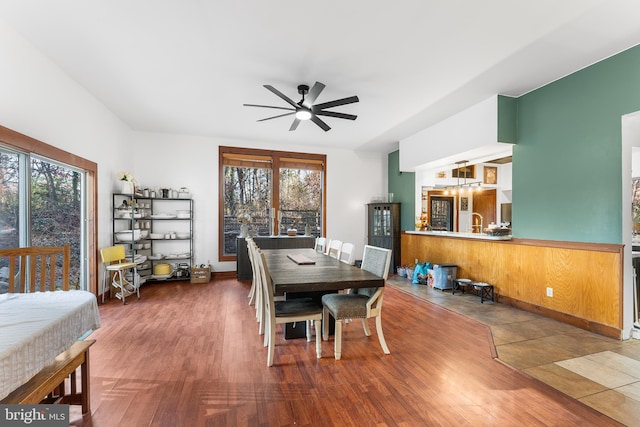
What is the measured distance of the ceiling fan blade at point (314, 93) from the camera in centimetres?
315

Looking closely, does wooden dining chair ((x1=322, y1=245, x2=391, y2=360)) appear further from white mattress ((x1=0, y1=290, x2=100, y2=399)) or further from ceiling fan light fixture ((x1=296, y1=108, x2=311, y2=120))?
ceiling fan light fixture ((x1=296, y1=108, x2=311, y2=120))

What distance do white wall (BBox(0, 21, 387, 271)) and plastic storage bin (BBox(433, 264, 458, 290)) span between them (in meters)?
2.43

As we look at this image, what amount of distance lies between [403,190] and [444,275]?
238cm

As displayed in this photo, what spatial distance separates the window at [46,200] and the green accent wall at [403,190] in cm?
578

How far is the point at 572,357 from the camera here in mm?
2646

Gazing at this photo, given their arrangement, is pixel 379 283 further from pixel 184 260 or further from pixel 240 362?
pixel 184 260

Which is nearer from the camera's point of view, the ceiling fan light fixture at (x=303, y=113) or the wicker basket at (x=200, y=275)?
the ceiling fan light fixture at (x=303, y=113)

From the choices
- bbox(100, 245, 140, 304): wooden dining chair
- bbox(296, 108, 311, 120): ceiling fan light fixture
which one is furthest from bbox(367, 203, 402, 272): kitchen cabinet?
bbox(100, 245, 140, 304): wooden dining chair

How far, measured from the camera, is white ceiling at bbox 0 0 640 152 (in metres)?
2.44

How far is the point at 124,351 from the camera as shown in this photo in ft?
8.99

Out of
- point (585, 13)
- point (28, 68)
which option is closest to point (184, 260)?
point (28, 68)

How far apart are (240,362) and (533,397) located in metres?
2.25

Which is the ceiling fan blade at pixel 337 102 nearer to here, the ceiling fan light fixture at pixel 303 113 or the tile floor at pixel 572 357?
the ceiling fan light fixture at pixel 303 113

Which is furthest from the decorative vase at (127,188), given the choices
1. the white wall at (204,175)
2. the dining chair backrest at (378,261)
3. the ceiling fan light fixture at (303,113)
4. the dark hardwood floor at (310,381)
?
the dining chair backrest at (378,261)
